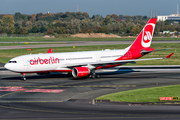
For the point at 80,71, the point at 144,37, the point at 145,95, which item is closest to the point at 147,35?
the point at 144,37

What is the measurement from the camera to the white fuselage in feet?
134

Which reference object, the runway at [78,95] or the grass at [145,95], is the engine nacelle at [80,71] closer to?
the runway at [78,95]

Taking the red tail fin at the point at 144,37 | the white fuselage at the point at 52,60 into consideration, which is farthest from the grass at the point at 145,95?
the red tail fin at the point at 144,37

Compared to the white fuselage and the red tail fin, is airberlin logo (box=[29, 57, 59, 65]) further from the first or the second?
the red tail fin

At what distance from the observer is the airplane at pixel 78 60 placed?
4122 centimetres

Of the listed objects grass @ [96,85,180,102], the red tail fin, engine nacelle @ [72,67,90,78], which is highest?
the red tail fin

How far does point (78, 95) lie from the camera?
32.1m

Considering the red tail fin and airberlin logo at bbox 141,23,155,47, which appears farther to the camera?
airberlin logo at bbox 141,23,155,47

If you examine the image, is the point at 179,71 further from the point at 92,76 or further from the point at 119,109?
the point at 119,109

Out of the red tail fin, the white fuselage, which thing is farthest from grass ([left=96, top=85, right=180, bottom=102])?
the red tail fin

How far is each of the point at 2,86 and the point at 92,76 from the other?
1428 centimetres

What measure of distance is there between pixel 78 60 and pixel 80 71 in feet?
10.7

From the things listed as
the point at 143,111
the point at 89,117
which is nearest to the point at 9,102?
the point at 89,117

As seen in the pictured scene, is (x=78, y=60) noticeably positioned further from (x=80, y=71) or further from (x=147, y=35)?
(x=147, y=35)
